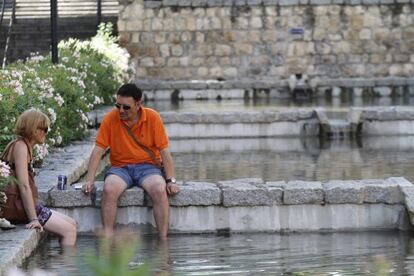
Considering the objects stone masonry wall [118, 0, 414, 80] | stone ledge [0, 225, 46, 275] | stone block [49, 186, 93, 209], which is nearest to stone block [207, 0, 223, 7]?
stone masonry wall [118, 0, 414, 80]

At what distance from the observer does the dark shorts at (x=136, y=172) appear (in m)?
10.3

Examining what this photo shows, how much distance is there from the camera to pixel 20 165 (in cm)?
923

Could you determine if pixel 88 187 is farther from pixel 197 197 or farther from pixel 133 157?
pixel 197 197

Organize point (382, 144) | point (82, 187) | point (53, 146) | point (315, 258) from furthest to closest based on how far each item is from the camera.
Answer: point (382, 144) → point (53, 146) → point (82, 187) → point (315, 258)

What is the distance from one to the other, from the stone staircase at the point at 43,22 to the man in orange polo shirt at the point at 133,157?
19185 millimetres

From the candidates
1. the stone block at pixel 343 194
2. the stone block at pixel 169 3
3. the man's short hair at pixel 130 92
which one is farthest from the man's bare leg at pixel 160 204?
the stone block at pixel 169 3

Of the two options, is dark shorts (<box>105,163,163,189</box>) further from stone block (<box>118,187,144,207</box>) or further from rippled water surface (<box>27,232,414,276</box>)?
rippled water surface (<box>27,232,414,276</box>)

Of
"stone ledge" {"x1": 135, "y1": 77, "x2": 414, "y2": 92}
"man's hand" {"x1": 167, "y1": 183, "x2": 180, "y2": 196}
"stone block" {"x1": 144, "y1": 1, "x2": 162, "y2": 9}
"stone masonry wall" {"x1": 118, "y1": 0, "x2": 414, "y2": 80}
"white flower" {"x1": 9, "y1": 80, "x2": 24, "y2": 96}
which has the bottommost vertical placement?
"man's hand" {"x1": 167, "y1": 183, "x2": 180, "y2": 196}

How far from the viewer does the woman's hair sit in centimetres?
930

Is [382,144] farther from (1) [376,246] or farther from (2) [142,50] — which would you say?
(2) [142,50]

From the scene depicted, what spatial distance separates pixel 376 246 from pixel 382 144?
8.82 meters

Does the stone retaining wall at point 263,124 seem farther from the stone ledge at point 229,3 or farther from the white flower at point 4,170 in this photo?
the stone ledge at point 229,3

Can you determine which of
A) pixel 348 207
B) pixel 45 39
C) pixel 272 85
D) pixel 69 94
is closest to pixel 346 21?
pixel 272 85

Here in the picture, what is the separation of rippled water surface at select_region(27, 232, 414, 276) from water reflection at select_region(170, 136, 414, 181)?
12.7 ft
